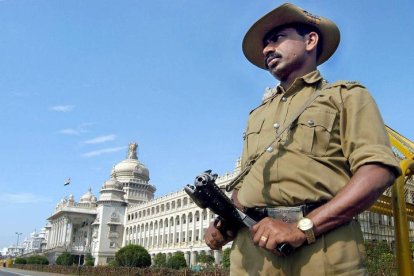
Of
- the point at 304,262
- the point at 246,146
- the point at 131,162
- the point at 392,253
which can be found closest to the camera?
the point at 304,262

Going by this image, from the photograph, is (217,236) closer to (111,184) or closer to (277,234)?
(277,234)

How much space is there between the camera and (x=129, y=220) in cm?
7781

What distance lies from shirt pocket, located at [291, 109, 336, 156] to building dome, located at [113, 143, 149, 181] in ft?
289

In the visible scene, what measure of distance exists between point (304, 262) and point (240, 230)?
497 millimetres

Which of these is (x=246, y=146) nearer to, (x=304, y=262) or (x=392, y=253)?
(x=304, y=262)

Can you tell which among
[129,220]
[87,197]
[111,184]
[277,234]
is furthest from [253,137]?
[87,197]

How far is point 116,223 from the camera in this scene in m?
77.5

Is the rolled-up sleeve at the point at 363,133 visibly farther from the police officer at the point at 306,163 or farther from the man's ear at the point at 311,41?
the man's ear at the point at 311,41

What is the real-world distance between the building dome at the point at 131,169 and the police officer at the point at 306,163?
87811 millimetres

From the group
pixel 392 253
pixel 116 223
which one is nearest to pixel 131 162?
pixel 116 223

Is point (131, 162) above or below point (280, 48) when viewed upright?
above

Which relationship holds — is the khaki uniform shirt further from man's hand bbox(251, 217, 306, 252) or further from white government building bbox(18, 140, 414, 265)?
white government building bbox(18, 140, 414, 265)

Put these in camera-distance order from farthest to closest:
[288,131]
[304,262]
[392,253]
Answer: [392,253] < [288,131] < [304,262]

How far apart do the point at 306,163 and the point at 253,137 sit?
55cm
